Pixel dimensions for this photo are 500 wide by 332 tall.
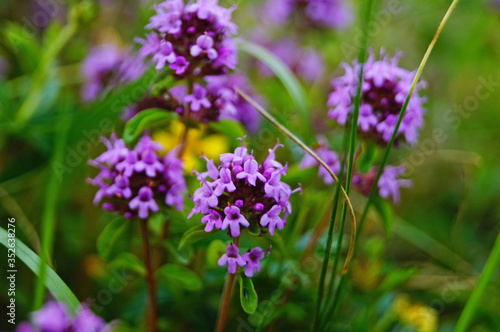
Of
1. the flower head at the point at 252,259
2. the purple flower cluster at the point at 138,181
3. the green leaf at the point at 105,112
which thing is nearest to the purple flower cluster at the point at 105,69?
the green leaf at the point at 105,112

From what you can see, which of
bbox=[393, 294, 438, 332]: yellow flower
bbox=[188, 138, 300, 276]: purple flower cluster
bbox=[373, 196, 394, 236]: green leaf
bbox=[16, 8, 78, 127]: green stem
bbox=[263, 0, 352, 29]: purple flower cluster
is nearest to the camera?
bbox=[188, 138, 300, 276]: purple flower cluster

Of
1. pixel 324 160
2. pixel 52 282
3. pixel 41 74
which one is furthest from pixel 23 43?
pixel 324 160

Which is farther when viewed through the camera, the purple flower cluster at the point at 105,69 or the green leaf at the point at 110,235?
the purple flower cluster at the point at 105,69

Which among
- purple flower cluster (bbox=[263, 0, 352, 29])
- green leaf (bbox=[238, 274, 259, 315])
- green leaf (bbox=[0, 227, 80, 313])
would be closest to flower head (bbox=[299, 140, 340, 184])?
green leaf (bbox=[238, 274, 259, 315])

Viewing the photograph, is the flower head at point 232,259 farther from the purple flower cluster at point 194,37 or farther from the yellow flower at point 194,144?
the yellow flower at point 194,144

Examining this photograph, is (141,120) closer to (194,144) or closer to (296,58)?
(194,144)

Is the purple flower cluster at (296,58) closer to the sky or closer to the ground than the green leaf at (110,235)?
closer to the sky

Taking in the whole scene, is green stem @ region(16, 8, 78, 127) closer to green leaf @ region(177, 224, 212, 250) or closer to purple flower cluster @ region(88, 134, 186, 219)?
purple flower cluster @ region(88, 134, 186, 219)

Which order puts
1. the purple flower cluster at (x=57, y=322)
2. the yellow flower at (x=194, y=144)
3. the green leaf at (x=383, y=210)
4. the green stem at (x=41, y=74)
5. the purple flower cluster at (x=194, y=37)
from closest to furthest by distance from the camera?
the purple flower cluster at (x=57, y=322), the purple flower cluster at (x=194, y=37), the green leaf at (x=383, y=210), the green stem at (x=41, y=74), the yellow flower at (x=194, y=144)
